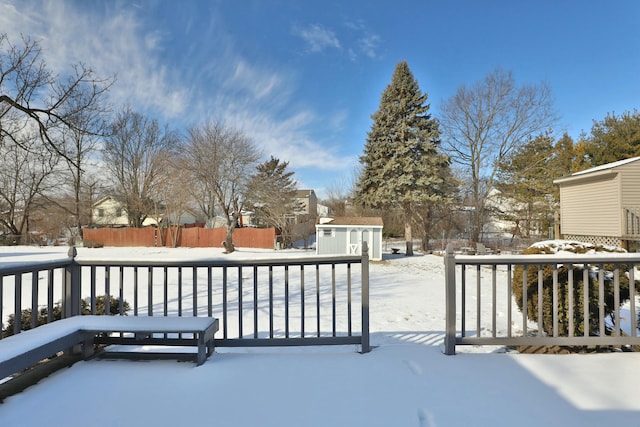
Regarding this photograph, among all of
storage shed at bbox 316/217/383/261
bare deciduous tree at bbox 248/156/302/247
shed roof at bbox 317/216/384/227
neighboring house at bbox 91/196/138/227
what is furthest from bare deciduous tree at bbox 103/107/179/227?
storage shed at bbox 316/217/383/261

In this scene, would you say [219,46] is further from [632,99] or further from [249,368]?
[632,99]

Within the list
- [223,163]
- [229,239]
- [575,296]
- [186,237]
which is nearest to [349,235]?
[229,239]

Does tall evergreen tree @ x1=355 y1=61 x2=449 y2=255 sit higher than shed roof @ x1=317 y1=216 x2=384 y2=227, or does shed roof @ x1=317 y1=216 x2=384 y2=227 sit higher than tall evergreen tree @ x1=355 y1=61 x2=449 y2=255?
tall evergreen tree @ x1=355 y1=61 x2=449 y2=255

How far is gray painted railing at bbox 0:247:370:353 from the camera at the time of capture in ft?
8.34

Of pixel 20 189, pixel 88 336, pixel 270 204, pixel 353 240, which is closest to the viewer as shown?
pixel 88 336

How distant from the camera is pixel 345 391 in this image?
6.46ft

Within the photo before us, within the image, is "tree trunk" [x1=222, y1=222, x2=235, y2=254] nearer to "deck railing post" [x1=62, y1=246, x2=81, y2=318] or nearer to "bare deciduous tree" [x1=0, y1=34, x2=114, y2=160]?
"bare deciduous tree" [x1=0, y1=34, x2=114, y2=160]

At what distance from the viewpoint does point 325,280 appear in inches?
388

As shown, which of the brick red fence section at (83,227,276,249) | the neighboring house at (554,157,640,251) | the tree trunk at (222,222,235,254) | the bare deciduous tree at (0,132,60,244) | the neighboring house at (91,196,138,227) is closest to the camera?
the neighboring house at (554,157,640,251)

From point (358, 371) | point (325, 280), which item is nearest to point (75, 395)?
point (358, 371)

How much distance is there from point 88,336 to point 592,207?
57.1ft

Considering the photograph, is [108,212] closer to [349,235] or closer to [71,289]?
[349,235]

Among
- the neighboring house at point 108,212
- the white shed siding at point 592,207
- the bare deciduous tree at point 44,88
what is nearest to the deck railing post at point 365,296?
the bare deciduous tree at point 44,88

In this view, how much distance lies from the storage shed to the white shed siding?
8.87 m
